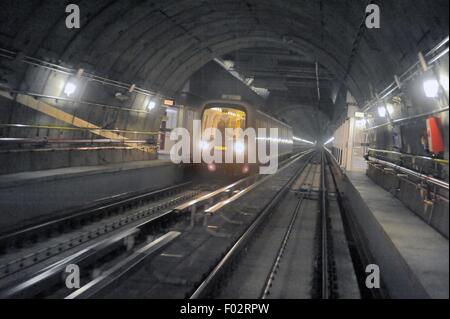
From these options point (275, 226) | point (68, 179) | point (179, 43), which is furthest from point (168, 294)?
point (179, 43)

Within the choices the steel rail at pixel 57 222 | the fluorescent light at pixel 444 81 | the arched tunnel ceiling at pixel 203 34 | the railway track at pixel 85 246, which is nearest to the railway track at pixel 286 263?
the railway track at pixel 85 246

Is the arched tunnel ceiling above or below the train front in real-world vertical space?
above

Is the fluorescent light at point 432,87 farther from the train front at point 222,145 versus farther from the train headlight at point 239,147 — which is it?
the train headlight at point 239,147

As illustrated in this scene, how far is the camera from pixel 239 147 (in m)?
16.8

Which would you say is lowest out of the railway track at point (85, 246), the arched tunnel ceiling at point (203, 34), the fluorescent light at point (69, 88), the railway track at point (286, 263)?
the railway track at point (286, 263)

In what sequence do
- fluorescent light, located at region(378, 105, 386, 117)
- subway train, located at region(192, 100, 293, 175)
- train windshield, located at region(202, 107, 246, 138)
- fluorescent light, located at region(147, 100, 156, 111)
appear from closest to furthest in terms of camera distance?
fluorescent light, located at region(378, 105, 386, 117), subway train, located at region(192, 100, 293, 175), train windshield, located at region(202, 107, 246, 138), fluorescent light, located at region(147, 100, 156, 111)

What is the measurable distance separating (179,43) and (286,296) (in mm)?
12302

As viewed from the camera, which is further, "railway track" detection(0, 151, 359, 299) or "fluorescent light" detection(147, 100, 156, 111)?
"fluorescent light" detection(147, 100, 156, 111)

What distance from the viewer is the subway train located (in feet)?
53.4

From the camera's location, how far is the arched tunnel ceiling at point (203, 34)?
7504mm

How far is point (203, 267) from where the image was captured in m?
6.98

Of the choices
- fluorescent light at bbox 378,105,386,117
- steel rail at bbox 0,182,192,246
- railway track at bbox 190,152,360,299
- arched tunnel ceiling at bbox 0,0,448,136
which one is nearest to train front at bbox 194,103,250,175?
arched tunnel ceiling at bbox 0,0,448,136

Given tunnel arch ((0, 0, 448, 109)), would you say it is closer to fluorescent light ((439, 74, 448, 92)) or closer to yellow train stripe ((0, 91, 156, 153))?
fluorescent light ((439, 74, 448, 92))

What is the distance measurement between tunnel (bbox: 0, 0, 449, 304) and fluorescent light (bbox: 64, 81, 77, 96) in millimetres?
42
